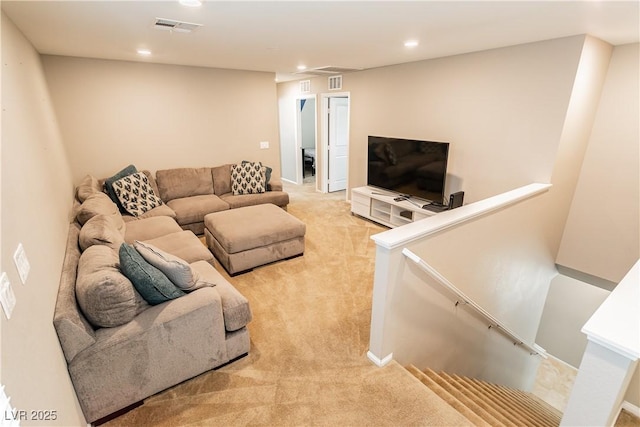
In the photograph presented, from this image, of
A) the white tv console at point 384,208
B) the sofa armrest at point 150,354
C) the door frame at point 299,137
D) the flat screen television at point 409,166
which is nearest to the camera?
the sofa armrest at point 150,354

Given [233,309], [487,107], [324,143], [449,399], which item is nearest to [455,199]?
[487,107]

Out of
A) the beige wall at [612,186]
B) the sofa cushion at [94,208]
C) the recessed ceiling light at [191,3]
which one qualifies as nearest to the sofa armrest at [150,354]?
the sofa cushion at [94,208]

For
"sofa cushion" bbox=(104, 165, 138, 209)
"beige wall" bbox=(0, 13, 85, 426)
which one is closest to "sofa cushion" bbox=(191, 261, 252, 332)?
"beige wall" bbox=(0, 13, 85, 426)

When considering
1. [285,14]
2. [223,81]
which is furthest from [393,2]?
[223,81]

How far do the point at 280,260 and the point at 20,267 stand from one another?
2.62 metres

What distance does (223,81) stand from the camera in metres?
5.07

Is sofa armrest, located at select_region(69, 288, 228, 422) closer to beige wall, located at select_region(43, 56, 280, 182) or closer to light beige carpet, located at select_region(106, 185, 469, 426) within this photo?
light beige carpet, located at select_region(106, 185, 469, 426)

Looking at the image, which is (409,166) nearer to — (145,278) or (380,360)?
(380,360)

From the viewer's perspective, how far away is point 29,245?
147 cm

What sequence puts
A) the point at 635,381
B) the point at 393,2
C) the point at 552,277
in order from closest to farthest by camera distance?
the point at 393,2
the point at 635,381
the point at 552,277

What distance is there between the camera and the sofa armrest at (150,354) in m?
1.73

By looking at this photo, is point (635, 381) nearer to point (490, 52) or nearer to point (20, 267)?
point (490, 52)

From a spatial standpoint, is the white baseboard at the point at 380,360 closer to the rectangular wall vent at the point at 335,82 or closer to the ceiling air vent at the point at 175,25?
the ceiling air vent at the point at 175,25

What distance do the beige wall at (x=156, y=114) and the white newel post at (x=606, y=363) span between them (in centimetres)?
504
